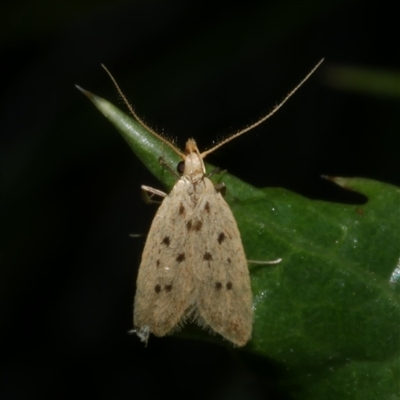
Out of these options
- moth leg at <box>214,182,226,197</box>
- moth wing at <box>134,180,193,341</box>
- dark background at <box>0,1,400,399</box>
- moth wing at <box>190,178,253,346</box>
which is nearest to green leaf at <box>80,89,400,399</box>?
moth wing at <box>190,178,253,346</box>

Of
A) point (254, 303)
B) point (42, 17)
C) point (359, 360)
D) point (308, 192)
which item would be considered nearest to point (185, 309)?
point (254, 303)

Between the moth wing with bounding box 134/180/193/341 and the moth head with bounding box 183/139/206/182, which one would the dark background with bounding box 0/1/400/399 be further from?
the moth wing with bounding box 134/180/193/341

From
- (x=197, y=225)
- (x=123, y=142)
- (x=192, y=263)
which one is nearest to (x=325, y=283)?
(x=192, y=263)

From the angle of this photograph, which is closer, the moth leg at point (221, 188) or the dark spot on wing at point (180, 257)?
the moth leg at point (221, 188)

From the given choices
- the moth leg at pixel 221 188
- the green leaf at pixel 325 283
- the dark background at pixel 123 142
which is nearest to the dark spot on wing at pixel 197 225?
the moth leg at pixel 221 188

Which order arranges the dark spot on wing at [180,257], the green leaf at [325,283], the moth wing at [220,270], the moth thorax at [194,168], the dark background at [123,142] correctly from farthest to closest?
the dark background at [123,142] < the moth thorax at [194,168] < the dark spot on wing at [180,257] < the moth wing at [220,270] < the green leaf at [325,283]

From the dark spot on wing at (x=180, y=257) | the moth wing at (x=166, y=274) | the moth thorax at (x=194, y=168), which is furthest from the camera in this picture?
the moth thorax at (x=194, y=168)

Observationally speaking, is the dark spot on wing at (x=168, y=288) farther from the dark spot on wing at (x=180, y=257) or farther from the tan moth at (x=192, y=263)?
the dark spot on wing at (x=180, y=257)

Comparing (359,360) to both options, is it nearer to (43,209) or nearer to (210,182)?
(210,182)
